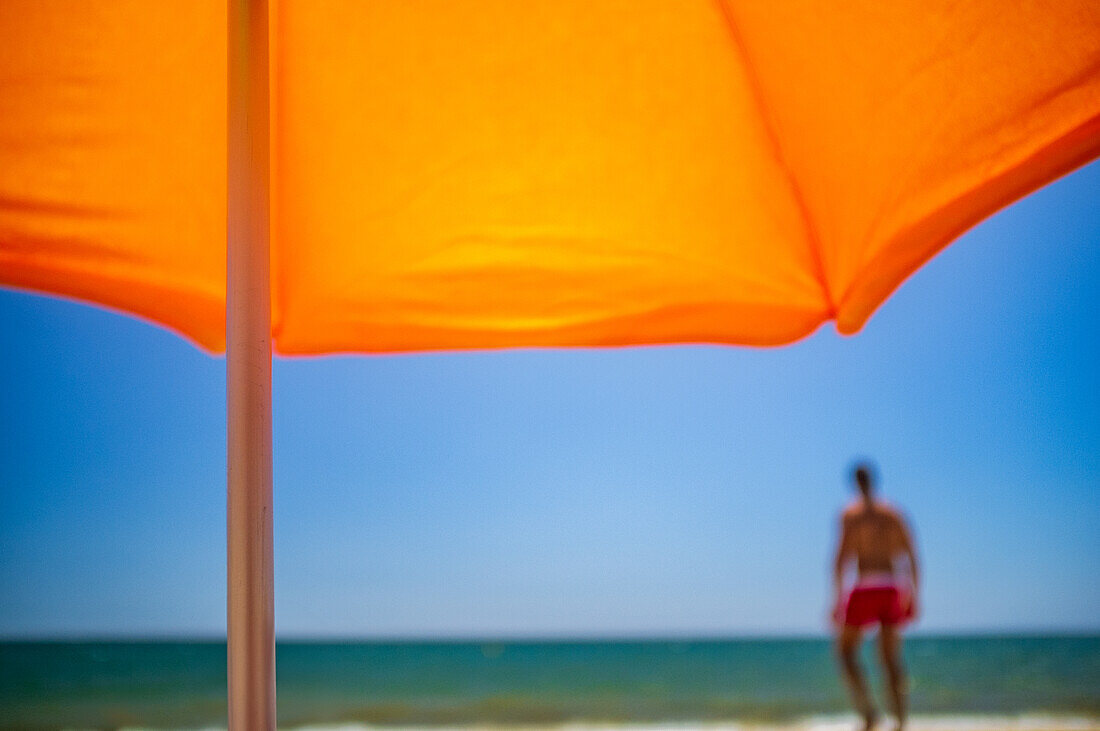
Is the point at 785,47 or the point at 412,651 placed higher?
the point at 785,47

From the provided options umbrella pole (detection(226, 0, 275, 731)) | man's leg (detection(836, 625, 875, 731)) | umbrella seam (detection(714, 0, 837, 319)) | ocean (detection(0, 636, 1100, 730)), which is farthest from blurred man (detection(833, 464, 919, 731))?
ocean (detection(0, 636, 1100, 730))

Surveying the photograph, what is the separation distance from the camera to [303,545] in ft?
124

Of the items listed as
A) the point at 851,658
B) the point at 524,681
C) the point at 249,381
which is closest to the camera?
the point at 249,381

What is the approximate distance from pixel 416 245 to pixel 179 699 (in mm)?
22901

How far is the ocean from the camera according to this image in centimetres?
1914

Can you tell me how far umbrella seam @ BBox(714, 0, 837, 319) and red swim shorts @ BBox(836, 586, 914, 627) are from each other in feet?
14.9

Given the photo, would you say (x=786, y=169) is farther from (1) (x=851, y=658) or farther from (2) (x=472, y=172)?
(1) (x=851, y=658)

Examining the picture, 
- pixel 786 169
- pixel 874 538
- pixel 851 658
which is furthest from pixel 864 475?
pixel 786 169

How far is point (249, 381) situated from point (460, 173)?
1.94 ft

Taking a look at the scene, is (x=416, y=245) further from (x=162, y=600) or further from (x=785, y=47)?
(x=162, y=600)

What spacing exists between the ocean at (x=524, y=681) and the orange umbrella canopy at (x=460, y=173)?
46.3ft

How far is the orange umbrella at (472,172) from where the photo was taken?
186 centimetres

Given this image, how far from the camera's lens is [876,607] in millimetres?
6129

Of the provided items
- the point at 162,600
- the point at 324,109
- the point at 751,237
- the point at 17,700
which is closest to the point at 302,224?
the point at 324,109
